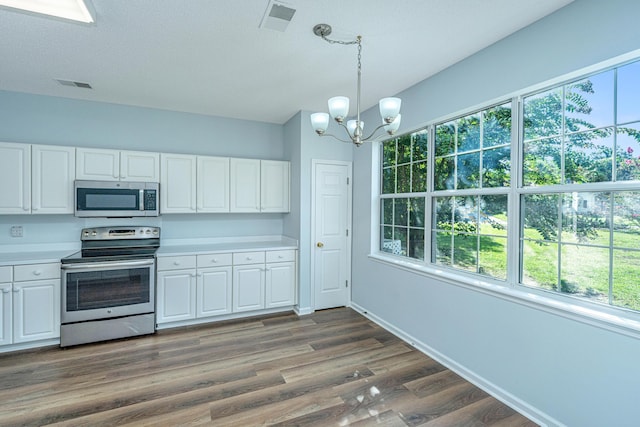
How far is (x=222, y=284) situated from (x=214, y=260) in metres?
0.31

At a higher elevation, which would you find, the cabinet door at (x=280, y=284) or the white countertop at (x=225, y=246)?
the white countertop at (x=225, y=246)

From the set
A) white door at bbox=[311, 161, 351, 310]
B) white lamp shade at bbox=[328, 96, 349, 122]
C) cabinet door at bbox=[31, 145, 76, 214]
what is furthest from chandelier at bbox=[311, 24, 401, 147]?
cabinet door at bbox=[31, 145, 76, 214]

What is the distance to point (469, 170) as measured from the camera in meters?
2.64

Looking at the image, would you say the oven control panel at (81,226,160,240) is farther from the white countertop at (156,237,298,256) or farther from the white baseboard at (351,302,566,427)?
the white baseboard at (351,302,566,427)

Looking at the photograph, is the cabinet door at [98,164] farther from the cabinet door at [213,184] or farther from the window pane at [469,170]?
the window pane at [469,170]

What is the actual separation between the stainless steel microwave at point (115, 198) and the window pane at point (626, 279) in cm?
413

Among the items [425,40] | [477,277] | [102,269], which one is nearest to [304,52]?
A: [425,40]

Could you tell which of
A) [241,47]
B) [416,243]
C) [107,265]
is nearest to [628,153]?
[416,243]

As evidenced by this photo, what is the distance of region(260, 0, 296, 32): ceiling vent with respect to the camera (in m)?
1.87

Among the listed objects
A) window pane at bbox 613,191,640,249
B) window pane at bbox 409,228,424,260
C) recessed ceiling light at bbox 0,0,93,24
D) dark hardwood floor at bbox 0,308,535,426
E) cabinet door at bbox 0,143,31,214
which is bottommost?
dark hardwood floor at bbox 0,308,535,426

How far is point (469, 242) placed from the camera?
104 inches

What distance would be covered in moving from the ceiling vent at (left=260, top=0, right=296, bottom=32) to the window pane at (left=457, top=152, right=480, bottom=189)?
1.84 meters

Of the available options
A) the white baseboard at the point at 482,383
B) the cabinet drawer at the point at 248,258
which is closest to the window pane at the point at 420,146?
the white baseboard at the point at 482,383

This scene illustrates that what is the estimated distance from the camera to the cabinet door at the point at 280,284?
3869 millimetres
